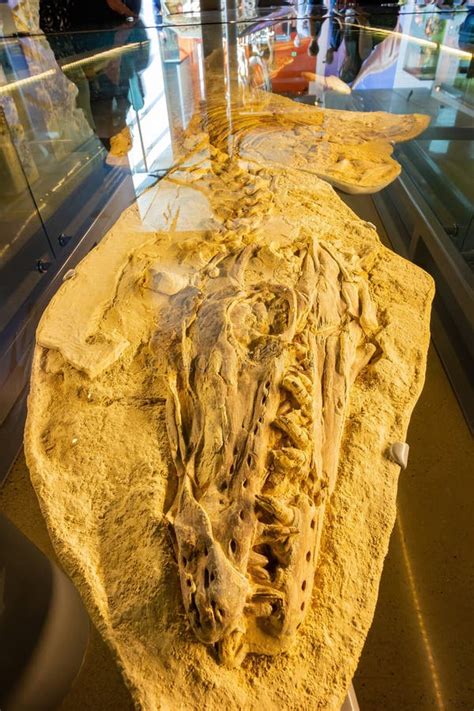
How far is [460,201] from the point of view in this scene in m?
3.74

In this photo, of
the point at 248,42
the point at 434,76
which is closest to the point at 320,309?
the point at 434,76

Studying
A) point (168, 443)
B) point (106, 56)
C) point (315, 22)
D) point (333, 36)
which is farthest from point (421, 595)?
point (315, 22)

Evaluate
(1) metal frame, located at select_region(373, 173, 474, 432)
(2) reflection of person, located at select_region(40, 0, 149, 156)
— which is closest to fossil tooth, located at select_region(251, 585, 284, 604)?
(1) metal frame, located at select_region(373, 173, 474, 432)

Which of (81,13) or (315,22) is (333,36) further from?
(81,13)

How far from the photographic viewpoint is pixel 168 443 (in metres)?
1.87

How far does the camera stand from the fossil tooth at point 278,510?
142 cm

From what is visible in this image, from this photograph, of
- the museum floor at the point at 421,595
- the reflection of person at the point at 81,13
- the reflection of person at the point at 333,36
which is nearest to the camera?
the museum floor at the point at 421,595

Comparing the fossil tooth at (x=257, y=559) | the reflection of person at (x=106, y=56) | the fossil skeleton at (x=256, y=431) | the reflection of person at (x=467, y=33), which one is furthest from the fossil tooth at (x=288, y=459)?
the reflection of person at (x=467, y=33)

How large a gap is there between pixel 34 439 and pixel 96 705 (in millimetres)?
994

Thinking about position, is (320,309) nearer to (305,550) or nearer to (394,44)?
(305,550)

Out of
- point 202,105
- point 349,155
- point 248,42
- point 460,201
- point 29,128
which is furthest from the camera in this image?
point 248,42

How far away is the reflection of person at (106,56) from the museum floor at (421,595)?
4071 millimetres

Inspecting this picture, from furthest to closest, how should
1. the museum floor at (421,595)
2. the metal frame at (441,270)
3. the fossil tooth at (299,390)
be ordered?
the metal frame at (441,270)
the fossil tooth at (299,390)
the museum floor at (421,595)

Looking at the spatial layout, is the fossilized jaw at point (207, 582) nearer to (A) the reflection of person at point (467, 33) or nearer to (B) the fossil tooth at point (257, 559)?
(B) the fossil tooth at point (257, 559)
